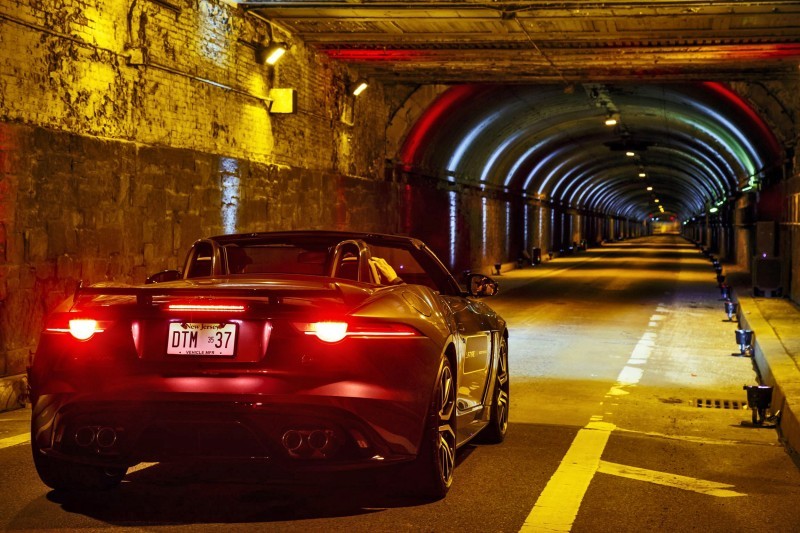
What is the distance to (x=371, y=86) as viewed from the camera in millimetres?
23078

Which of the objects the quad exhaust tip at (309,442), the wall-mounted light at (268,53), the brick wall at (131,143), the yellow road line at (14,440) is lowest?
the yellow road line at (14,440)

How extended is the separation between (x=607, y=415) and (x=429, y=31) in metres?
9.96

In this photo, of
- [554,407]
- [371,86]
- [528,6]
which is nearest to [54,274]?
[554,407]

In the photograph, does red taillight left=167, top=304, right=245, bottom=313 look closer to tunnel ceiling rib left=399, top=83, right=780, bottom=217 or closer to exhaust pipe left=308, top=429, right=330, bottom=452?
exhaust pipe left=308, top=429, right=330, bottom=452

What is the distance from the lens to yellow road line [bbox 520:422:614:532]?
18.0 ft

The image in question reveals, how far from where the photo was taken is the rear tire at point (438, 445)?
220 inches

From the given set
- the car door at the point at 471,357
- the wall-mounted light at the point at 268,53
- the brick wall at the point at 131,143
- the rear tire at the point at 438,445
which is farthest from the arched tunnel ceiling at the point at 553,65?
the rear tire at the point at 438,445

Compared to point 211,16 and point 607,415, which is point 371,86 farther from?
point 607,415

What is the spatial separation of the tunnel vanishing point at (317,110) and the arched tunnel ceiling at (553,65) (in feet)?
0.26

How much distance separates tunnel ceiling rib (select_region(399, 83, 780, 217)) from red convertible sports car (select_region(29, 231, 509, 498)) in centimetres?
2021

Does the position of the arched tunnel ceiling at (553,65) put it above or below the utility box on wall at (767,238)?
above

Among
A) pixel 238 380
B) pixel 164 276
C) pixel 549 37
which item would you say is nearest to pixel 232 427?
pixel 238 380

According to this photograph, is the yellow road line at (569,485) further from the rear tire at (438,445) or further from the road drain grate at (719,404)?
the road drain grate at (719,404)

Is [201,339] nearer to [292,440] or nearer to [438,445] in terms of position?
[292,440]
